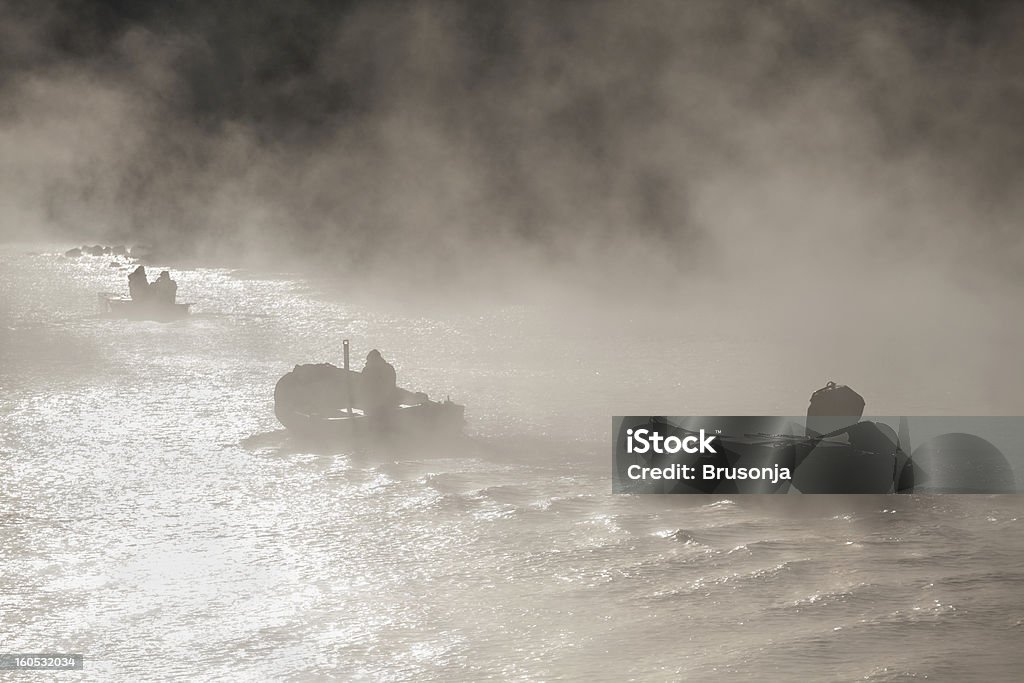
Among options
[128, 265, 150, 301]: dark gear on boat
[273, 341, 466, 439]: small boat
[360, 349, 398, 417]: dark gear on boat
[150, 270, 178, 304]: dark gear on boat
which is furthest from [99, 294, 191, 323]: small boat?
[360, 349, 398, 417]: dark gear on boat

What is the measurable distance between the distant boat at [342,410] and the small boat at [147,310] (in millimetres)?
64195

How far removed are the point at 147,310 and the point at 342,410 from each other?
6959 centimetres

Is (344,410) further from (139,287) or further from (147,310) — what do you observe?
(139,287)

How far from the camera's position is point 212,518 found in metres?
42.7

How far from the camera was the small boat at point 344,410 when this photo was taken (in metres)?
52.6

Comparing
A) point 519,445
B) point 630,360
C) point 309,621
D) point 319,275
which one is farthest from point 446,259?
point 309,621

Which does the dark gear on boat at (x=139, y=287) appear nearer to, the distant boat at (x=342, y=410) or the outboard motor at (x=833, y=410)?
the distant boat at (x=342, y=410)

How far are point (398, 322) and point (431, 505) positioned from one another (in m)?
74.9

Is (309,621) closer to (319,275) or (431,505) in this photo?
(431,505)

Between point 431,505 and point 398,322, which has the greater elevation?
point 398,322

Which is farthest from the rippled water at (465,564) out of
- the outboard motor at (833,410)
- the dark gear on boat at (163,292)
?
the dark gear on boat at (163,292)

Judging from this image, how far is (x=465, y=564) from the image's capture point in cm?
3603

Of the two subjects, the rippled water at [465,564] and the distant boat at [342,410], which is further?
the distant boat at [342,410]

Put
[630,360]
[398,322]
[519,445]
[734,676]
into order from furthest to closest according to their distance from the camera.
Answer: [398,322] < [630,360] < [519,445] < [734,676]
